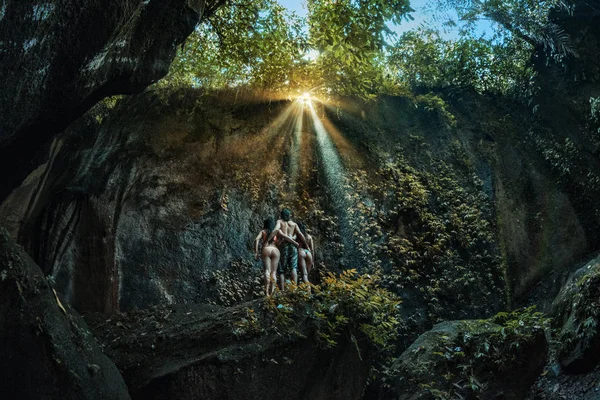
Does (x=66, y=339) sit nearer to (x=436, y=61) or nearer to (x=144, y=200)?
(x=144, y=200)

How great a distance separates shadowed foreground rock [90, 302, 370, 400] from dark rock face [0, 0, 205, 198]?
9.94 feet

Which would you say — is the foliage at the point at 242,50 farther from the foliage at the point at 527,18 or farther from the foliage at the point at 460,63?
the foliage at the point at 527,18

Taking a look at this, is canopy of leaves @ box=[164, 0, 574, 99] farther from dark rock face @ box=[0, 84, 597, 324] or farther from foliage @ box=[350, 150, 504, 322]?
foliage @ box=[350, 150, 504, 322]

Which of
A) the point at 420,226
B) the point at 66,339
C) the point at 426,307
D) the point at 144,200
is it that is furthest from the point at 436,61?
the point at 66,339

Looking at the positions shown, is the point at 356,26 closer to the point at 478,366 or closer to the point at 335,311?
the point at 335,311

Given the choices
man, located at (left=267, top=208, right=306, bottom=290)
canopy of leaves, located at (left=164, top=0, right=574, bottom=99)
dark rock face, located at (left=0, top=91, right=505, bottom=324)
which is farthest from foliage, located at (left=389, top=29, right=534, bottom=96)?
man, located at (left=267, top=208, right=306, bottom=290)

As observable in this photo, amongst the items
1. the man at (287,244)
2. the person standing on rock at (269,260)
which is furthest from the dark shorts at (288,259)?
the person standing on rock at (269,260)

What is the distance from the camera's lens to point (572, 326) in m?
7.73

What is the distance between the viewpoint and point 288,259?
977cm

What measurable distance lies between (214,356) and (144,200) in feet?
20.0

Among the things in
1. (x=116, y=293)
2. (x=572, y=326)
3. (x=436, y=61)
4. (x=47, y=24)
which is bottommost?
(x=572, y=326)

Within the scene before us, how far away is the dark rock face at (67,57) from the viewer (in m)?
5.28

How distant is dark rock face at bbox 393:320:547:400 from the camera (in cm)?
768

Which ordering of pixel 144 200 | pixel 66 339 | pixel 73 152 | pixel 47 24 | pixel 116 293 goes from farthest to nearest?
pixel 73 152
pixel 144 200
pixel 116 293
pixel 47 24
pixel 66 339
